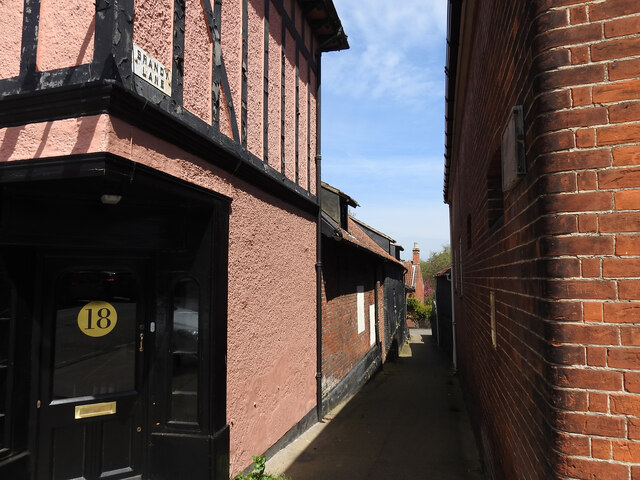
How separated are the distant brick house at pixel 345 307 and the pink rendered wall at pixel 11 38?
18.1 ft

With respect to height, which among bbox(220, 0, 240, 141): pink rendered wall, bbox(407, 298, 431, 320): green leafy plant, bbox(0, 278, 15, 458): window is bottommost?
bbox(407, 298, 431, 320): green leafy plant

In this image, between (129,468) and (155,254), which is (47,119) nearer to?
(155,254)

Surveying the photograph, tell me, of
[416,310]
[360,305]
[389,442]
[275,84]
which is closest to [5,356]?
[275,84]

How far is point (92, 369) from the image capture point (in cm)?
401

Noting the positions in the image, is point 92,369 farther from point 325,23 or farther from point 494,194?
point 325,23

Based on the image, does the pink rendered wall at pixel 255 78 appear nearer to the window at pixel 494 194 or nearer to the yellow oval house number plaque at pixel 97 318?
the yellow oval house number plaque at pixel 97 318

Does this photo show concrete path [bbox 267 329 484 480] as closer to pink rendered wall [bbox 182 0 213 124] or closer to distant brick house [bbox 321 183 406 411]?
distant brick house [bbox 321 183 406 411]

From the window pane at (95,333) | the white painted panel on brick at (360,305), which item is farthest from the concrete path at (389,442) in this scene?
the window pane at (95,333)

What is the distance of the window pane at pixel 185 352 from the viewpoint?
4.11m

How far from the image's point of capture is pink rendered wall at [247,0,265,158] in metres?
5.11

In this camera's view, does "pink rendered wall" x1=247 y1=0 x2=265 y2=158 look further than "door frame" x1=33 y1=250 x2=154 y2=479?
Yes

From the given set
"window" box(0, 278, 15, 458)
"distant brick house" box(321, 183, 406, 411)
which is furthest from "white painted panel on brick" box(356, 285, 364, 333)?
"window" box(0, 278, 15, 458)

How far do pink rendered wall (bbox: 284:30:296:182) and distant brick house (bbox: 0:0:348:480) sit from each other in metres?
1.07

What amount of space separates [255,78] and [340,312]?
5.67 metres
